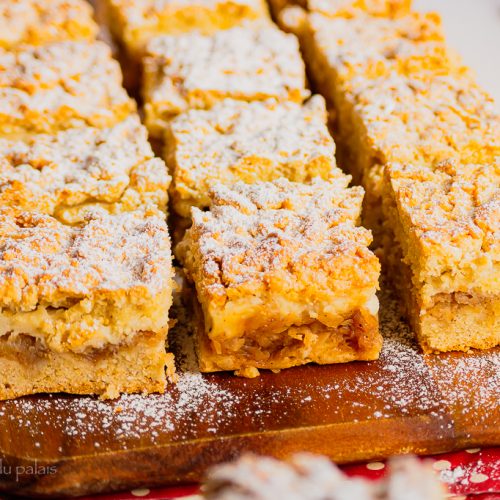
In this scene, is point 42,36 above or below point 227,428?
above

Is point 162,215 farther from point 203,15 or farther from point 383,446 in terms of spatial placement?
point 203,15

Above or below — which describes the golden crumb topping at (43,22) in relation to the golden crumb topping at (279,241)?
above

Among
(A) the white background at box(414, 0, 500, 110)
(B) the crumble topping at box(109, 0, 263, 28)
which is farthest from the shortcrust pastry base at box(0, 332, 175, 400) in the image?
(A) the white background at box(414, 0, 500, 110)

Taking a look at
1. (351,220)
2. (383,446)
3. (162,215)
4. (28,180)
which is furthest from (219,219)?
(383,446)

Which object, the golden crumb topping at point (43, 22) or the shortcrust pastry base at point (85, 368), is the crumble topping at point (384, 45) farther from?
the shortcrust pastry base at point (85, 368)

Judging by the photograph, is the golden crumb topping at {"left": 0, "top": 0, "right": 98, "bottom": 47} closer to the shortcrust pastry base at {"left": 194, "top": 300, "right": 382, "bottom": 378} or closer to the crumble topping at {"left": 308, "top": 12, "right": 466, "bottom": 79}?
the crumble topping at {"left": 308, "top": 12, "right": 466, "bottom": 79}

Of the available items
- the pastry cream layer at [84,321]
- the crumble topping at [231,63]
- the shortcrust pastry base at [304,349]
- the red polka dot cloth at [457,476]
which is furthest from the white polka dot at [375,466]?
the crumble topping at [231,63]

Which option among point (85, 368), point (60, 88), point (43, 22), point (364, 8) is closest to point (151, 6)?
point (43, 22)
